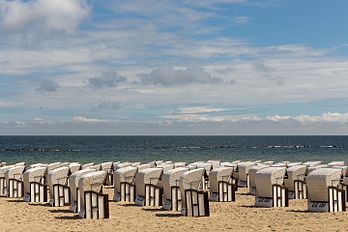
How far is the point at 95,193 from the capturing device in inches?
572

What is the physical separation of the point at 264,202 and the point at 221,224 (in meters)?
3.68

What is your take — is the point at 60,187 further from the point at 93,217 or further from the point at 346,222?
the point at 346,222

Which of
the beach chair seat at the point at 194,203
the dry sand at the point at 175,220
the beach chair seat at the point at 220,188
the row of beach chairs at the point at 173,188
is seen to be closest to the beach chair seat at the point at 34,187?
the row of beach chairs at the point at 173,188

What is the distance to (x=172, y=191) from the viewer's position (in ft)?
51.7

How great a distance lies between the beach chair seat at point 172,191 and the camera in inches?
619

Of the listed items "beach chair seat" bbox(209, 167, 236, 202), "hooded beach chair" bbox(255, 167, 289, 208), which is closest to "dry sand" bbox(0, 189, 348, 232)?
"hooded beach chair" bbox(255, 167, 289, 208)

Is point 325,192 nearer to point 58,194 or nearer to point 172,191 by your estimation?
point 172,191

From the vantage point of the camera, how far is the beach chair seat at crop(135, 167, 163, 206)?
670 inches

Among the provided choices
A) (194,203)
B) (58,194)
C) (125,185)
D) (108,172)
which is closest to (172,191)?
(194,203)

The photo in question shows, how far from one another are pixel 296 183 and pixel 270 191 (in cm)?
295

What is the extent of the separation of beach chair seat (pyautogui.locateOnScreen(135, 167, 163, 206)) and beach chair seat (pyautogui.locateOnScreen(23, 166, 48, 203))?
10.8 ft

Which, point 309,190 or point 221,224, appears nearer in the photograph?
point 221,224

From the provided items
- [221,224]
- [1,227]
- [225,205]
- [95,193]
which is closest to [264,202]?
[225,205]

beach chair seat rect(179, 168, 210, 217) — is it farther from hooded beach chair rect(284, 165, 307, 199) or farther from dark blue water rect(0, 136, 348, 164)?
dark blue water rect(0, 136, 348, 164)
